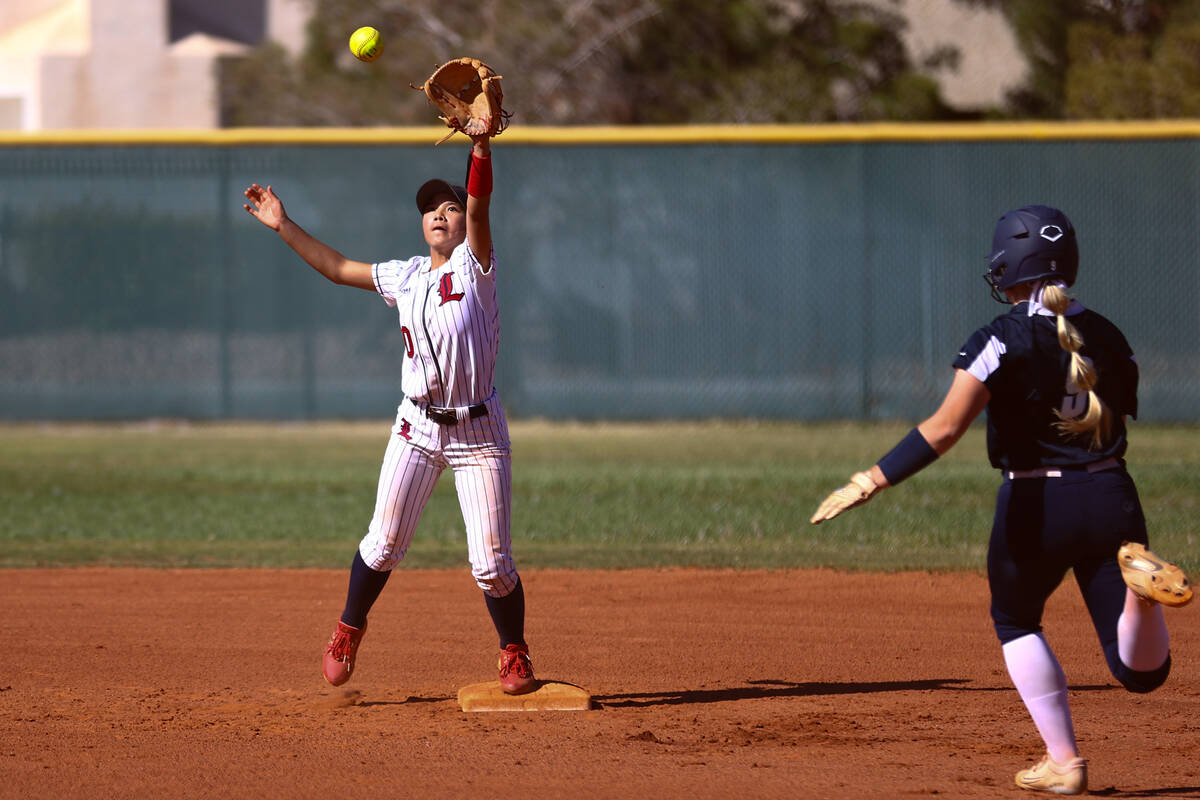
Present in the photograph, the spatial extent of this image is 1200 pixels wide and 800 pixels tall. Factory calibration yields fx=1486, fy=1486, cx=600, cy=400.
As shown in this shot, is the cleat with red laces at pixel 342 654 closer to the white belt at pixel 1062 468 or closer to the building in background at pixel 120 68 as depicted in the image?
the white belt at pixel 1062 468

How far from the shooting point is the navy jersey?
4102mm

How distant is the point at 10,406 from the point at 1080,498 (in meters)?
15.0

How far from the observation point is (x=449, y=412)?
525 cm

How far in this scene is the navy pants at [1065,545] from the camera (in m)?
4.12

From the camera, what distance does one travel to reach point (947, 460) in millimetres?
13766

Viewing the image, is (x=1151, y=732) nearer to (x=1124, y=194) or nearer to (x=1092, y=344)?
(x=1092, y=344)

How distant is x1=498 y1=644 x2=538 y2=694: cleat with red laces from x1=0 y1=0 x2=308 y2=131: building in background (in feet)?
89.3

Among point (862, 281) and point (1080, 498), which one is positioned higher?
point (862, 281)

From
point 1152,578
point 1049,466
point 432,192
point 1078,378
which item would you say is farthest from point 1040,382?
point 432,192

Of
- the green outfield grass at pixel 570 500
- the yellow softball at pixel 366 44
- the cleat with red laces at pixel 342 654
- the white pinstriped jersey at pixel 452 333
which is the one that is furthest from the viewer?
the green outfield grass at pixel 570 500

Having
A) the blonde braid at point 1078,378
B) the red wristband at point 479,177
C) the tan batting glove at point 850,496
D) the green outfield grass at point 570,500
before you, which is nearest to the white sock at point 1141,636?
the blonde braid at point 1078,378

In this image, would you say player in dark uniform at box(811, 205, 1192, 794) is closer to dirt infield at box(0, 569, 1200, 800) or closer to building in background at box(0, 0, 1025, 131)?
dirt infield at box(0, 569, 1200, 800)

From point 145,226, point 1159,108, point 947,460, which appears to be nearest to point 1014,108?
point 1159,108

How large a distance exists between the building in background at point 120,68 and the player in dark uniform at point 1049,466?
2863 cm
